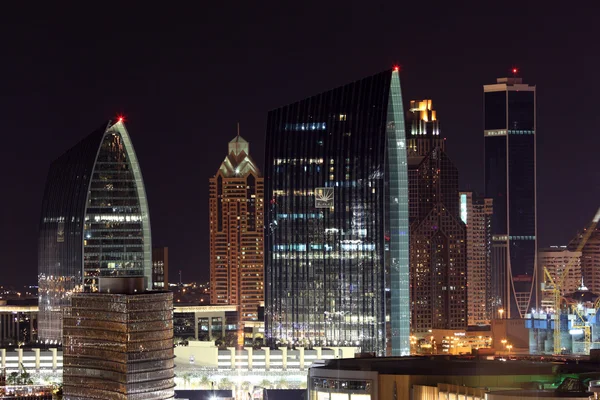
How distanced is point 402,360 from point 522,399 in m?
32.1

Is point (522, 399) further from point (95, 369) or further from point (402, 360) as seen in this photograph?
point (95, 369)

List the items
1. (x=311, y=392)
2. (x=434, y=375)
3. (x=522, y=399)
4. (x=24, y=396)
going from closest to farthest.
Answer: (x=522, y=399) < (x=434, y=375) < (x=311, y=392) < (x=24, y=396)

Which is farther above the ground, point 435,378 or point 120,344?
point 120,344

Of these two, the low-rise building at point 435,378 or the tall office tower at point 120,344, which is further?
the tall office tower at point 120,344

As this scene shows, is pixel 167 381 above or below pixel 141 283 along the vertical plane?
below

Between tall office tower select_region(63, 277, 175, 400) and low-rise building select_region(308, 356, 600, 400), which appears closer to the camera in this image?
low-rise building select_region(308, 356, 600, 400)

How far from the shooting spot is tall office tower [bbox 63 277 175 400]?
15450 cm

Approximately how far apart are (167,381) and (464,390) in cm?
5612

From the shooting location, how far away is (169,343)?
520 ft

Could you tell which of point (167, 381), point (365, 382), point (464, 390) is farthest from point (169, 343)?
point (464, 390)

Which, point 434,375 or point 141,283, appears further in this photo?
point 141,283

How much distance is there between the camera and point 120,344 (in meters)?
155

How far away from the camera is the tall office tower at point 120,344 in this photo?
154500 mm

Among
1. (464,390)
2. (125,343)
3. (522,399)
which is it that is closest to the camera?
(522,399)
